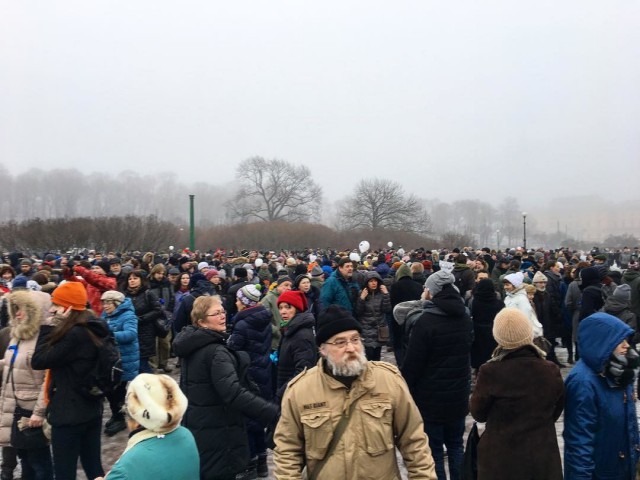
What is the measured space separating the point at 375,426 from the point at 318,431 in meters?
0.27

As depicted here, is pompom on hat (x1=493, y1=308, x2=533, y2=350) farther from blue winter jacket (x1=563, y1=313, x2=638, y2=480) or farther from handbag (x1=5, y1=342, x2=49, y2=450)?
handbag (x1=5, y1=342, x2=49, y2=450)

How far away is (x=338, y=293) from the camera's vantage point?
25.0 feet

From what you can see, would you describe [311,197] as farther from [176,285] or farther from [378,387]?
[378,387]

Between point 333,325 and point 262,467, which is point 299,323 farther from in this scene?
point 333,325

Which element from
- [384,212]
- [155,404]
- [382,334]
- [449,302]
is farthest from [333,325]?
[384,212]

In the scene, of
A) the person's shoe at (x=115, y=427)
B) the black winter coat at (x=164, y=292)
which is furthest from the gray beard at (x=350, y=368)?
the black winter coat at (x=164, y=292)

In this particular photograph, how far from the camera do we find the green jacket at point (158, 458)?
2.32 metres

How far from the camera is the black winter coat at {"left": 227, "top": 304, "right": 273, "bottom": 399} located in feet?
16.3

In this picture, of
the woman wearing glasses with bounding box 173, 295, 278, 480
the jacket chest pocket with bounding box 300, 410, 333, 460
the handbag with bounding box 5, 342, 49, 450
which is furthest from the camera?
the handbag with bounding box 5, 342, 49, 450

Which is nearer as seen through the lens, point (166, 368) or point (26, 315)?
point (26, 315)

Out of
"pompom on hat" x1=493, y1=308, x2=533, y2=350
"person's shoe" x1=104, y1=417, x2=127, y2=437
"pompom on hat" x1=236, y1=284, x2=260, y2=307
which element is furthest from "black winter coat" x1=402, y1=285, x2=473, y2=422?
"person's shoe" x1=104, y1=417, x2=127, y2=437

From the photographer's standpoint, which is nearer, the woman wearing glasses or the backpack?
the woman wearing glasses

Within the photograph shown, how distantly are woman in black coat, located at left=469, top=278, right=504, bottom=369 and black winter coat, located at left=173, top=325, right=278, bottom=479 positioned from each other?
4.28m

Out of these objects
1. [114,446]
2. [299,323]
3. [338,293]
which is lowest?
[114,446]
